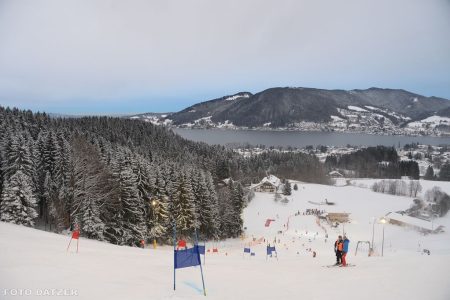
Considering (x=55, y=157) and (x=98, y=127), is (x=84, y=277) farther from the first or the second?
(x=98, y=127)

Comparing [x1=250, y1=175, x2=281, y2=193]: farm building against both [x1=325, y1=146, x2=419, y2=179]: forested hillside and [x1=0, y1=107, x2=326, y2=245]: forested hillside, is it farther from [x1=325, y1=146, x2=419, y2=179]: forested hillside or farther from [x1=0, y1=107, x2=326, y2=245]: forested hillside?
[x1=325, y1=146, x2=419, y2=179]: forested hillside

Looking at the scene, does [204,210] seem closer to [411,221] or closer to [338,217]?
[338,217]

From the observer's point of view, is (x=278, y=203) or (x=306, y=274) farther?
(x=278, y=203)

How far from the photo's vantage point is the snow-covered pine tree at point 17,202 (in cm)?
2484

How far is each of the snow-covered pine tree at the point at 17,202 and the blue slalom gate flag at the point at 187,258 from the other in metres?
21.0

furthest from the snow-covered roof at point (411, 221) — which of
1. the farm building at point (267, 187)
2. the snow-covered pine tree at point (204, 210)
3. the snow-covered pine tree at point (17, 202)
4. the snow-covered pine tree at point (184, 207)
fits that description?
the snow-covered pine tree at point (17, 202)

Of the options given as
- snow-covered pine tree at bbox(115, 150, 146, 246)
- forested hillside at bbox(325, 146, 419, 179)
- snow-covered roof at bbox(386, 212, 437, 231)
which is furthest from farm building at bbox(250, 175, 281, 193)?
forested hillside at bbox(325, 146, 419, 179)

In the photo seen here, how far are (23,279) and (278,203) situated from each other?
7193 centimetres

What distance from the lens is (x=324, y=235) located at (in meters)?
51.4

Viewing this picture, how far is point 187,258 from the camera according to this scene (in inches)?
357

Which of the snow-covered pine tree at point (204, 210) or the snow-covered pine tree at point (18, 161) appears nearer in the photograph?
the snow-covered pine tree at point (18, 161)

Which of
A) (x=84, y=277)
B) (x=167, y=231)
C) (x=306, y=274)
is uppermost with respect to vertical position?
(x=84, y=277)

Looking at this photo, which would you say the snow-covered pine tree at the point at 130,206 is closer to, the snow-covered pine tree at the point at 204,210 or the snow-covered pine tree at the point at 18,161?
the snow-covered pine tree at the point at 18,161

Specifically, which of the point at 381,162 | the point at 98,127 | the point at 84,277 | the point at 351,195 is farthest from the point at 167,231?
the point at 381,162
